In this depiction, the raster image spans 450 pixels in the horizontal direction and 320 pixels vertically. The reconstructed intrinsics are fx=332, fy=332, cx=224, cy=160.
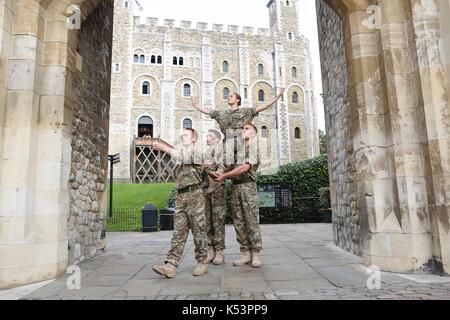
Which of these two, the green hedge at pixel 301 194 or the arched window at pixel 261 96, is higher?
the arched window at pixel 261 96

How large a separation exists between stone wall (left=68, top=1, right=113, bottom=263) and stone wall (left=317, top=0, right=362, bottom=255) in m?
4.16

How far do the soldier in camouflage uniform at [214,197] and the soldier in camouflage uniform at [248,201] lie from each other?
228mm

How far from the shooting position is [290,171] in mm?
15562

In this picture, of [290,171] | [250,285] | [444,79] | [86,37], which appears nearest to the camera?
[250,285]

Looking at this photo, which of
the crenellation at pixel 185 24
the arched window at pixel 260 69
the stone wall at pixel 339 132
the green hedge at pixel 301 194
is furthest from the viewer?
the arched window at pixel 260 69

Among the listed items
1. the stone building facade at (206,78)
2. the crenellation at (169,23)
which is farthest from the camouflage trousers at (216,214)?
the crenellation at (169,23)

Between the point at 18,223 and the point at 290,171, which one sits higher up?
the point at 290,171

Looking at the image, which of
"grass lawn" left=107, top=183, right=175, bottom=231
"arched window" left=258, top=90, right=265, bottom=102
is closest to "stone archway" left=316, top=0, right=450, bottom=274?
"grass lawn" left=107, top=183, right=175, bottom=231

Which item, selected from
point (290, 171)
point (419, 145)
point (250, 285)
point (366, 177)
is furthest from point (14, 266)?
point (290, 171)

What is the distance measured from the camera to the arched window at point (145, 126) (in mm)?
36125

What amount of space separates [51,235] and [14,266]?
48 centimetres

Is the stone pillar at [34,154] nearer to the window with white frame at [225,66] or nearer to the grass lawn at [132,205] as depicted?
the grass lawn at [132,205]
